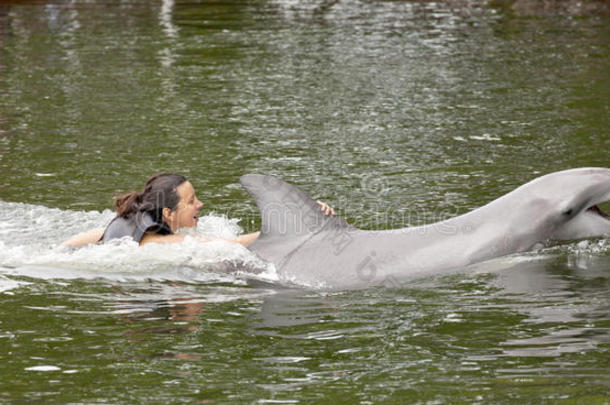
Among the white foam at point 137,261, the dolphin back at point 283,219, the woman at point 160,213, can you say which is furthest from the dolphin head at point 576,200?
the woman at point 160,213

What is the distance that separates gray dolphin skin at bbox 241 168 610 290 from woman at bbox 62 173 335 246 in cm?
54

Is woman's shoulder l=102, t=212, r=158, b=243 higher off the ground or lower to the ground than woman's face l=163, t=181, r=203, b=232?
lower

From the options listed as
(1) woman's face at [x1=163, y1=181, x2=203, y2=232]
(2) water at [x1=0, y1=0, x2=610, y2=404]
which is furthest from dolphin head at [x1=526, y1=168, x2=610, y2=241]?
(1) woman's face at [x1=163, y1=181, x2=203, y2=232]

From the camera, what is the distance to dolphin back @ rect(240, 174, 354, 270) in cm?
889

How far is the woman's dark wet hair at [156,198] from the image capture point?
9.45m

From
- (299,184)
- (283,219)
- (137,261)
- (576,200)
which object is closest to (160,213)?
(137,261)

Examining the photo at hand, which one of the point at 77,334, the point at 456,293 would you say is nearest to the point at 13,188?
the point at 77,334

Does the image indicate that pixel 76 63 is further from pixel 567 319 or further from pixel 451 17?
pixel 567 319

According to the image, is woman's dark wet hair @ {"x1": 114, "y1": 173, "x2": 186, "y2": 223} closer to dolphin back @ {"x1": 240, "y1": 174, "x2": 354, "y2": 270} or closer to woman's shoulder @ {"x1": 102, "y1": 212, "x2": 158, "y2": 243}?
woman's shoulder @ {"x1": 102, "y1": 212, "x2": 158, "y2": 243}

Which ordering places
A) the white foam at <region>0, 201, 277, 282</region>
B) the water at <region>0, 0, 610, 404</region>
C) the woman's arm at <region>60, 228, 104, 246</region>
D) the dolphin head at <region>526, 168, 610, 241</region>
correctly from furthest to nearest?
the woman's arm at <region>60, 228, 104, 246</region> < the white foam at <region>0, 201, 277, 282</region> < the dolphin head at <region>526, 168, 610, 241</region> < the water at <region>0, 0, 610, 404</region>

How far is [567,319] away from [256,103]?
11.7m

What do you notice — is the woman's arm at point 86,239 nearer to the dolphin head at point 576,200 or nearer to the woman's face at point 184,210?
the woman's face at point 184,210

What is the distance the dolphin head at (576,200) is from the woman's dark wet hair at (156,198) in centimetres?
313

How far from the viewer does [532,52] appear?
2438 centimetres
